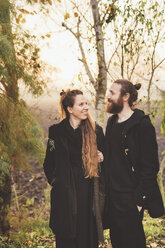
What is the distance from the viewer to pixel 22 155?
516 cm

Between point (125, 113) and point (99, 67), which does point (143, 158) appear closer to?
point (125, 113)

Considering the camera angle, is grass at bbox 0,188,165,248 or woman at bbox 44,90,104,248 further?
grass at bbox 0,188,165,248

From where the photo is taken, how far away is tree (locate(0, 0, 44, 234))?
14.1ft

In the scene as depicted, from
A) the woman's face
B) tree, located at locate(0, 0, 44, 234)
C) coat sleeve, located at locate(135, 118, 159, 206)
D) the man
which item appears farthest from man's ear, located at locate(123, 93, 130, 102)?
tree, located at locate(0, 0, 44, 234)

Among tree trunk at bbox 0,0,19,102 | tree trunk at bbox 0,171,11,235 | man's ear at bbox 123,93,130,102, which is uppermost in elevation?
tree trunk at bbox 0,0,19,102

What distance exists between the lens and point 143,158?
2.26 m

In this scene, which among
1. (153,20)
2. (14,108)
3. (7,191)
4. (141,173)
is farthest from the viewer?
(7,191)

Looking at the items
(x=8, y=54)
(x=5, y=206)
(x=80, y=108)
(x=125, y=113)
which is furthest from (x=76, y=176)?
(x=5, y=206)

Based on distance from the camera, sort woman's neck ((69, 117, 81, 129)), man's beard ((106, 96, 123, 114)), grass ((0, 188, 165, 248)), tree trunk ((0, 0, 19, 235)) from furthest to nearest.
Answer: grass ((0, 188, 165, 248)) < tree trunk ((0, 0, 19, 235)) < woman's neck ((69, 117, 81, 129)) < man's beard ((106, 96, 123, 114))

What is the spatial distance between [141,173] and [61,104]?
4.15 feet

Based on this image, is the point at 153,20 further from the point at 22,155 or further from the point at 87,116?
the point at 22,155

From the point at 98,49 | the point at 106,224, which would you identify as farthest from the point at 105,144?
the point at 98,49

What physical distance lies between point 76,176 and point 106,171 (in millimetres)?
356

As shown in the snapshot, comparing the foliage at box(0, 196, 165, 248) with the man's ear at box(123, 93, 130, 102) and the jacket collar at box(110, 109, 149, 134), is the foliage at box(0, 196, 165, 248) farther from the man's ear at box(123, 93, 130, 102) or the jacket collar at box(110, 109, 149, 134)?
the man's ear at box(123, 93, 130, 102)
